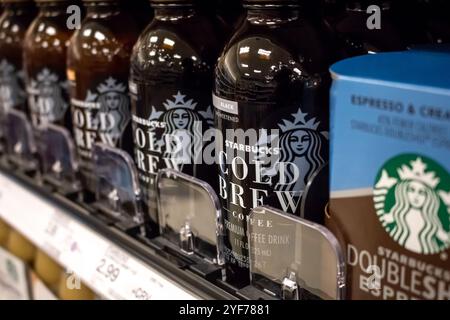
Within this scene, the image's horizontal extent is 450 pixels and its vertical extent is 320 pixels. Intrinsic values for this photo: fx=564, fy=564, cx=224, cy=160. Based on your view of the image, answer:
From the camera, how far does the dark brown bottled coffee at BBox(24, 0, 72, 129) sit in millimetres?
1109

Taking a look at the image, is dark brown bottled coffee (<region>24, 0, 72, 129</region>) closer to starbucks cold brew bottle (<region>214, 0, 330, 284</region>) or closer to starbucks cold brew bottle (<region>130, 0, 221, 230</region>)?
starbucks cold brew bottle (<region>130, 0, 221, 230</region>)

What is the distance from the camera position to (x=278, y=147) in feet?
2.16

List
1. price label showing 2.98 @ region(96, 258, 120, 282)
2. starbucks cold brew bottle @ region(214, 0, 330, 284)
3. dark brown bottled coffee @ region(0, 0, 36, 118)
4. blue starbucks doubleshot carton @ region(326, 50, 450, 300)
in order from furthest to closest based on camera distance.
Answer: dark brown bottled coffee @ region(0, 0, 36, 118) → price label showing 2.98 @ region(96, 258, 120, 282) → starbucks cold brew bottle @ region(214, 0, 330, 284) → blue starbucks doubleshot carton @ region(326, 50, 450, 300)

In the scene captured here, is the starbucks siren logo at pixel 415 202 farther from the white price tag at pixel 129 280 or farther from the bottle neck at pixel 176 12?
the bottle neck at pixel 176 12

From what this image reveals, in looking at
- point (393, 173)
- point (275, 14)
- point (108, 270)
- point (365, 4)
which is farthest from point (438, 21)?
point (108, 270)

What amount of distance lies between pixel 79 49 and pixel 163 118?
264 millimetres

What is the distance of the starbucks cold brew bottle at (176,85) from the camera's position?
0.78 metres

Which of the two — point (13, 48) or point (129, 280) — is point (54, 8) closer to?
point (13, 48)

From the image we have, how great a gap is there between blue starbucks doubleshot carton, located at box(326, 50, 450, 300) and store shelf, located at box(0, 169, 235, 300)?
0.67ft

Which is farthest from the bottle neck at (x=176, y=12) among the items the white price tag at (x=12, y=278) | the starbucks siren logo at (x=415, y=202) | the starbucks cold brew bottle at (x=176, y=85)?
the white price tag at (x=12, y=278)

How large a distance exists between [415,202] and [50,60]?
822mm

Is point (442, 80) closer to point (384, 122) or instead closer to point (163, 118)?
point (384, 122)

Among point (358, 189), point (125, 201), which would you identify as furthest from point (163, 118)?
point (358, 189)

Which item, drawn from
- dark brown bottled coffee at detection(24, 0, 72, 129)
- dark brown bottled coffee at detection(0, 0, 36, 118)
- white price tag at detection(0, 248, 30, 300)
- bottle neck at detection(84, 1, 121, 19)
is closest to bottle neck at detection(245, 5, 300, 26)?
bottle neck at detection(84, 1, 121, 19)
